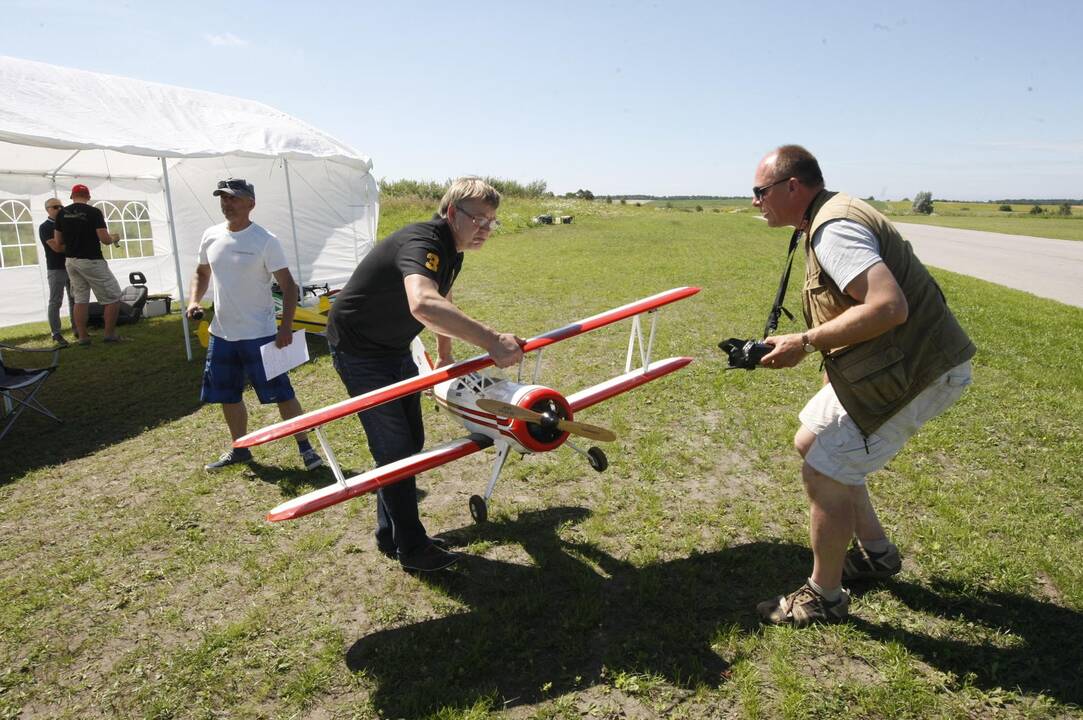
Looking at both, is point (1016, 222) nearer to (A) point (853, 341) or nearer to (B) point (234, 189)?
(A) point (853, 341)

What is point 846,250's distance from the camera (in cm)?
271

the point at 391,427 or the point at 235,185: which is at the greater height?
the point at 235,185

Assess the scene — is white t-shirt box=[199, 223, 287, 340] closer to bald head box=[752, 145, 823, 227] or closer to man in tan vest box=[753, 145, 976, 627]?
bald head box=[752, 145, 823, 227]

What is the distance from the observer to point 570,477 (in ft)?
17.5

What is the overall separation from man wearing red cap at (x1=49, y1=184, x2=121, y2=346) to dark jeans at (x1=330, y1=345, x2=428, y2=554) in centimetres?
912

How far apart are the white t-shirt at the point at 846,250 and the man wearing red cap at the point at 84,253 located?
37.4 ft

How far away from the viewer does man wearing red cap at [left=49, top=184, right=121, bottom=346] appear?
1002 centimetres

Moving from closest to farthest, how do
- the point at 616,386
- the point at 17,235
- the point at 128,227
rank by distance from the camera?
the point at 616,386 → the point at 17,235 → the point at 128,227

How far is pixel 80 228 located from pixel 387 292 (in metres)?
9.67

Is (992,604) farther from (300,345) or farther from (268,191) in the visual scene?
(268,191)

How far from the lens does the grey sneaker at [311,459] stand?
218 inches

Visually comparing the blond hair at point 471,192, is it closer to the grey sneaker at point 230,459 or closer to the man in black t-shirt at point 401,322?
the man in black t-shirt at point 401,322

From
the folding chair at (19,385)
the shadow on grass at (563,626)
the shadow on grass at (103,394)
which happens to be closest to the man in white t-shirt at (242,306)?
the shadow on grass at (103,394)

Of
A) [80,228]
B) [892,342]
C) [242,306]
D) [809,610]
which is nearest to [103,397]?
[80,228]
